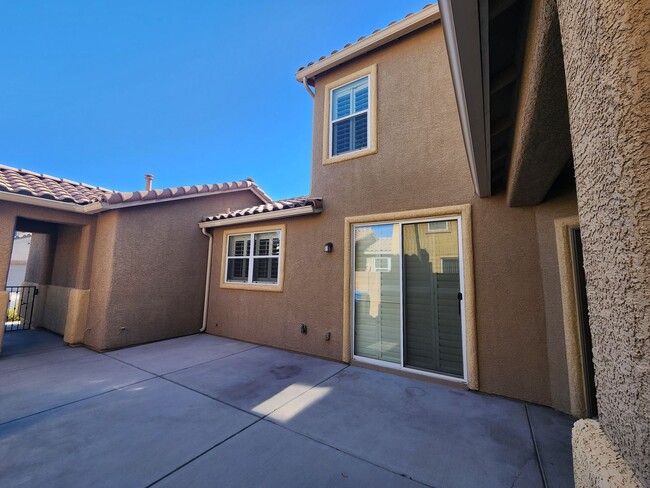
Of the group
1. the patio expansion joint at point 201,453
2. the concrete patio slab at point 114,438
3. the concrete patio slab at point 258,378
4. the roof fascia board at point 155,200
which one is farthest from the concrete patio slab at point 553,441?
the roof fascia board at point 155,200

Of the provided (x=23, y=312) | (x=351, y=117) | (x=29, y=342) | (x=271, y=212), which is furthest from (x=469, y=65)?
(x=23, y=312)

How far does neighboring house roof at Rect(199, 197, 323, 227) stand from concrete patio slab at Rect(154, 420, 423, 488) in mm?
4759

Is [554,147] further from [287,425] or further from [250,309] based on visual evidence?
[250,309]

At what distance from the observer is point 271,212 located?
7.37m

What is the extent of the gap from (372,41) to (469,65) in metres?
5.62

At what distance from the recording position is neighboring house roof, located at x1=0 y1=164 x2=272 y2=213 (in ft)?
20.8

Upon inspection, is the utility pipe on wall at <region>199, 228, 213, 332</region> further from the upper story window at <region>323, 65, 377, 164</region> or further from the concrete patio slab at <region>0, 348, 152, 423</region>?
the upper story window at <region>323, 65, 377, 164</region>

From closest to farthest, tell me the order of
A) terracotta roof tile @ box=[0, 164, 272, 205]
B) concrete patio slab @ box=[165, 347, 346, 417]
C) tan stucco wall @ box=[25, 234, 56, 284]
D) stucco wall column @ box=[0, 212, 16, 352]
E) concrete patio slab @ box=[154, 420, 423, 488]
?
concrete patio slab @ box=[154, 420, 423, 488], concrete patio slab @ box=[165, 347, 346, 417], stucco wall column @ box=[0, 212, 16, 352], terracotta roof tile @ box=[0, 164, 272, 205], tan stucco wall @ box=[25, 234, 56, 284]

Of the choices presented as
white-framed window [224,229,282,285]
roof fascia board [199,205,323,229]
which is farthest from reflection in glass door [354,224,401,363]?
Result: white-framed window [224,229,282,285]

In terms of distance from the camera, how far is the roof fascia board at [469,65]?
5.35ft

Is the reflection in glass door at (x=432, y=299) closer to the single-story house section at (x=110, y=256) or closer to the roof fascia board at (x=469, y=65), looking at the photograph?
the roof fascia board at (x=469, y=65)

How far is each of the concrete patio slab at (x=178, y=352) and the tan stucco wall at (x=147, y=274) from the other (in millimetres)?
531

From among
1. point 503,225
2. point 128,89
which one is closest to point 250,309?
point 503,225

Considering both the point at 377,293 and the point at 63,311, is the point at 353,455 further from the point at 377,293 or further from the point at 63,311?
the point at 63,311
